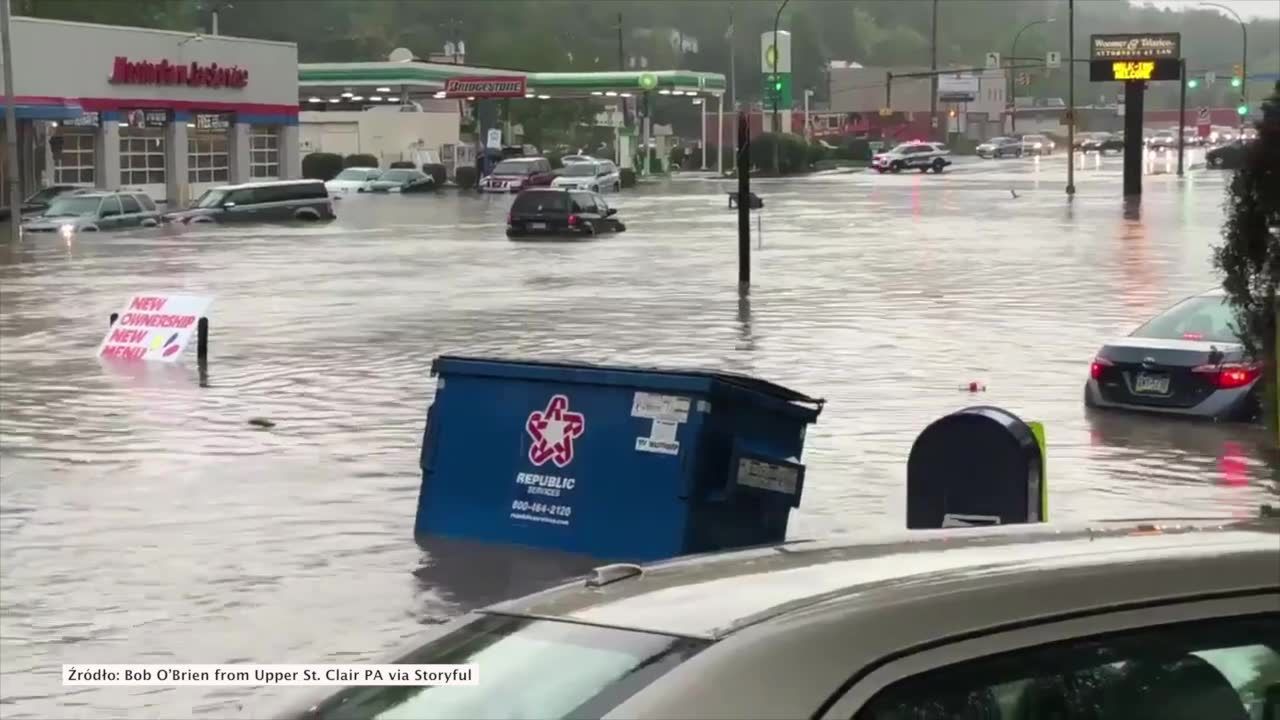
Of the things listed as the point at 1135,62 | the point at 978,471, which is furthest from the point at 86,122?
the point at 978,471

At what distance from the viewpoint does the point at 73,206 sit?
173 ft

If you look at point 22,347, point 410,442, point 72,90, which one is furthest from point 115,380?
point 72,90

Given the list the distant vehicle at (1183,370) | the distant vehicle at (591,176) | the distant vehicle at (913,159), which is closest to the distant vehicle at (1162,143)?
the distant vehicle at (913,159)

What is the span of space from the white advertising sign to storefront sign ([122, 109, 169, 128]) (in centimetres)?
4831

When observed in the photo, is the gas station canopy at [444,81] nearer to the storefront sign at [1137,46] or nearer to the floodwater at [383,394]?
the storefront sign at [1137,46]

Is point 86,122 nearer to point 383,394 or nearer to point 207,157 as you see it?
→ point 207,157

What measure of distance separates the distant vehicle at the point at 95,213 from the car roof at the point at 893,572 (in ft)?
163

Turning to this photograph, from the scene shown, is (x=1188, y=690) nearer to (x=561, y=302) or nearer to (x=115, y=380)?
(x=115, y=380)

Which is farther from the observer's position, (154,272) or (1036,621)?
(154,272)

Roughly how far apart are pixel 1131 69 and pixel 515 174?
25.3 m

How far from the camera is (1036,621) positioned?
9.53 feet

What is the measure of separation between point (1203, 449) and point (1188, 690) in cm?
1357

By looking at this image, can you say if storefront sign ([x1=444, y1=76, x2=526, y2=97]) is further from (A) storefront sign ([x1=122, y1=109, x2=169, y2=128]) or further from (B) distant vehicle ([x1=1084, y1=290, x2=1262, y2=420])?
(B) distant vehicle ([x1=1084, y1=290, x2=1262, y2=420])

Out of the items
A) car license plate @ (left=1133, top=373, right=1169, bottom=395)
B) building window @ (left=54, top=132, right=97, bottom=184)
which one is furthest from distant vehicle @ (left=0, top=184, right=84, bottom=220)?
car license plate @ (left=1133, top=373, right=1169, bottom=395)
